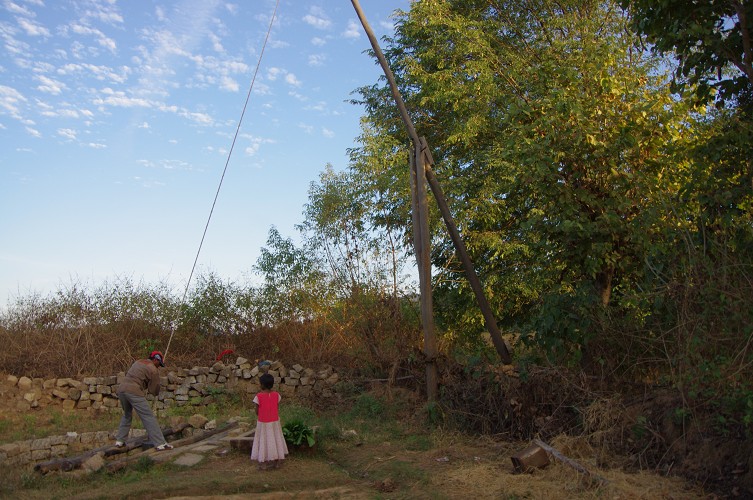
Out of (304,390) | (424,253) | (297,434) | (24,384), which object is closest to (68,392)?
(24,384)

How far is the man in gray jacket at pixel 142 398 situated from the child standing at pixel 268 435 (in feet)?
6.59

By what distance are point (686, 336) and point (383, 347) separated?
7.94m

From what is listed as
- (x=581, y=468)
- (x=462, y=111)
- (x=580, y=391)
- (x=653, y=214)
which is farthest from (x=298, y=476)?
(x=462, y=111)

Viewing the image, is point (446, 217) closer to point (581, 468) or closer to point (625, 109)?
point (625, 109)

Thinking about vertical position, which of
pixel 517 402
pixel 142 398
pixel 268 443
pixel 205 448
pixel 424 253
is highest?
pixel 424 253

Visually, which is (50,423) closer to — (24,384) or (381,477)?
(24,384)

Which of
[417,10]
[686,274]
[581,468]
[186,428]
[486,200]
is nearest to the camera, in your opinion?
[581,468]

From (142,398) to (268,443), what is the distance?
2744mm

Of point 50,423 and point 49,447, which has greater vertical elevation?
point 50,423

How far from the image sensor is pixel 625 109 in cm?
1052

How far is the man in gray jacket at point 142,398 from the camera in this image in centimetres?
953

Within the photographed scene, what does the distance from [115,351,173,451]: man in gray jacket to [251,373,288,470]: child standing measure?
79.1 inches

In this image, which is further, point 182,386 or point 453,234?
point 182,386

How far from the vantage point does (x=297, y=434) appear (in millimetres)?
8648
